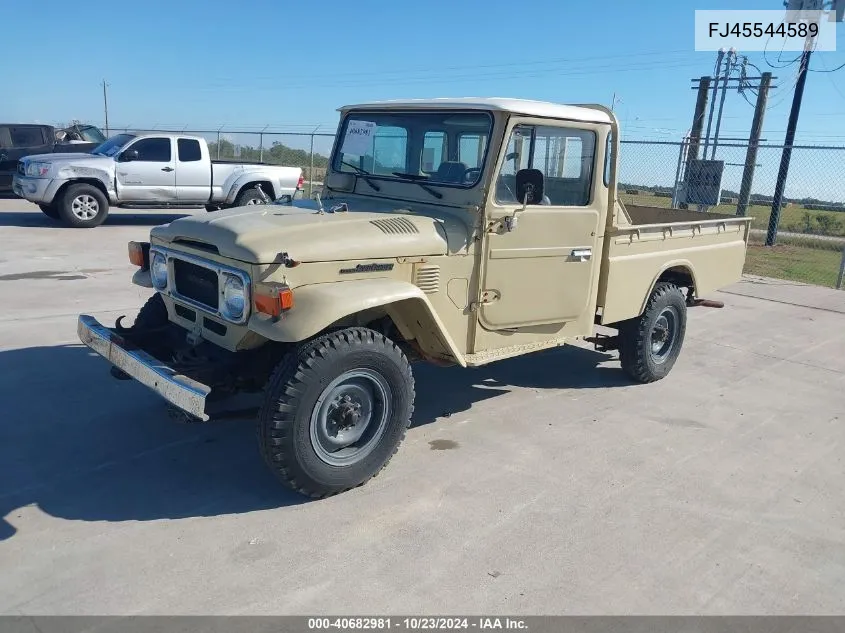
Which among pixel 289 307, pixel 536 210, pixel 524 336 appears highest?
pixel 536 210

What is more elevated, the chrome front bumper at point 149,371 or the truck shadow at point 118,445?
the chrome front bumper at point 149,371

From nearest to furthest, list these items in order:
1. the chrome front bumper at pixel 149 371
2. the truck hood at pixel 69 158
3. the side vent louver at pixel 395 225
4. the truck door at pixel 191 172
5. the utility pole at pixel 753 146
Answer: the chrome front bumper at pixel 149 371
the side vent louver at pixel 395 225
the truck hood at pixel 69 158
the truck door at pixel 191 172
the utility pole at pixel 753 146

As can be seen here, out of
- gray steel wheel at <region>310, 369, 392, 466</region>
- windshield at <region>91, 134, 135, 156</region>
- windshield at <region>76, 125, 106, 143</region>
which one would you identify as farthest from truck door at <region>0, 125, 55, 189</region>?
gray steel wheel at <region>310, 369, 392, 466</region>

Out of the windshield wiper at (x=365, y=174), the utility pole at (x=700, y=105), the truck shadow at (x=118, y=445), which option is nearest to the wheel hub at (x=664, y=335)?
the truck shadow at (x=118, y=445)

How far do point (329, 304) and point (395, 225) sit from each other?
82cm

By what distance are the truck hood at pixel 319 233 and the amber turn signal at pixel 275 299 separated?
0.54 feet

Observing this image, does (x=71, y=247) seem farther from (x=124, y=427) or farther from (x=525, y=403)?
(x=525, y=403)

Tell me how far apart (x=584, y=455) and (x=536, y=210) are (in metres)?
1.60

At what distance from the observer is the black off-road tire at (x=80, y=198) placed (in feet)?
42.3

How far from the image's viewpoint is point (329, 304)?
11.6 feet

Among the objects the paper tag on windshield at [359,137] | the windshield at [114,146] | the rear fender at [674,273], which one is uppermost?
the paper tag on windshield at [359,137]
